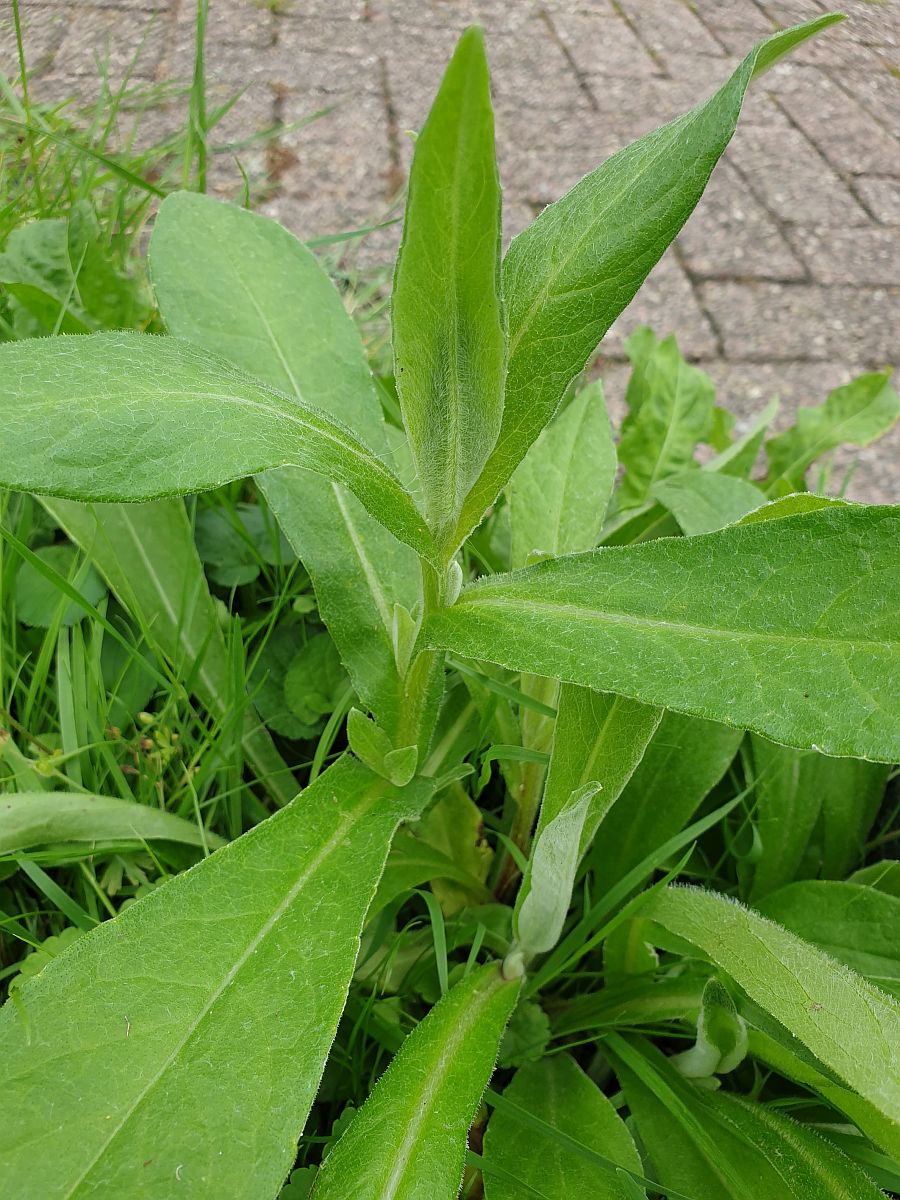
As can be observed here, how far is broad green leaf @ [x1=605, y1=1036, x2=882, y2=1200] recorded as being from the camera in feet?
3.41

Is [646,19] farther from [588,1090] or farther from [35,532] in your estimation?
[588,1090]

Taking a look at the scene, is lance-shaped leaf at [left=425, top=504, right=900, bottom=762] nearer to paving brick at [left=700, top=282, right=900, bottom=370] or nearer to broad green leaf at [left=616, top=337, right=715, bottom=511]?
broad green leaf at [left=616, top=337, right=715, bottom=511]

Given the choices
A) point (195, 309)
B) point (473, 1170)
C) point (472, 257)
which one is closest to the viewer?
point (472, 257)

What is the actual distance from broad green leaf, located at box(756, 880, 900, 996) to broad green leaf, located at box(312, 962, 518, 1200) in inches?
16.8

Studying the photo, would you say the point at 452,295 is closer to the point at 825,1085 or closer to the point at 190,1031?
the point at 190,1031

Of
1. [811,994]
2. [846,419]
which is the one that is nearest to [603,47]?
[846,419]

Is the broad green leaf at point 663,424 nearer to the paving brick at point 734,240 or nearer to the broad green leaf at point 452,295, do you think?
the broad green leaf at point 452,295

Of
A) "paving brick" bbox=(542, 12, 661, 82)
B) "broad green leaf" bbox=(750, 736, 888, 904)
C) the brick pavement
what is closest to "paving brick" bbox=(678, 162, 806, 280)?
the brick pavement

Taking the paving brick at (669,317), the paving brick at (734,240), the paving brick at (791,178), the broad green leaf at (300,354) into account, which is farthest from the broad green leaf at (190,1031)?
the paving brick at (791,178)

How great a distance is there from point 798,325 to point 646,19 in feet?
6.01

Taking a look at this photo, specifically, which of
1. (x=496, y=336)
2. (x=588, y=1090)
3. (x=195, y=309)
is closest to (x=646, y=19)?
(x=195, y=309)

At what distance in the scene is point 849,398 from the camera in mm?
2082

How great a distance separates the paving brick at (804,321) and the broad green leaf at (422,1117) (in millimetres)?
2149

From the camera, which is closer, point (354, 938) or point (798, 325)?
point (354, 938)
